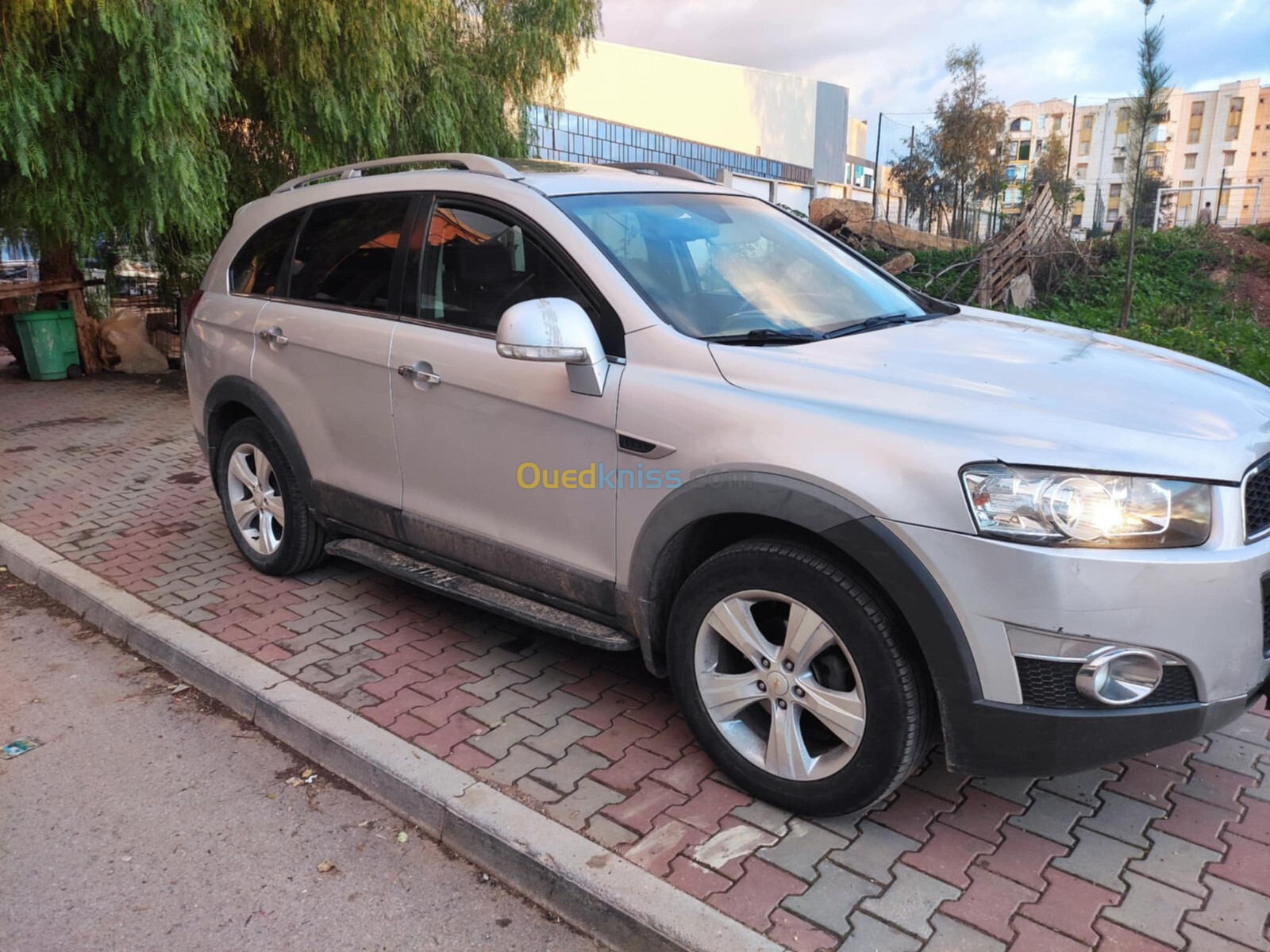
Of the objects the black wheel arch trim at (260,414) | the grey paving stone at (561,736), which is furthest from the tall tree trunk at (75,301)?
the grey paving stone at (561,736)

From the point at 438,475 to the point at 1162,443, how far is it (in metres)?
2.45

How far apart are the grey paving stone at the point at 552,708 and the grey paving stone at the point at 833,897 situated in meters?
1.17

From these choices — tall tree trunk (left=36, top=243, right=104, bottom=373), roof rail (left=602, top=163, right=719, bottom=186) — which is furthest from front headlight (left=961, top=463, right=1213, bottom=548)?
tall tree trunk (left=36, top=243, right=104, bottom=373)

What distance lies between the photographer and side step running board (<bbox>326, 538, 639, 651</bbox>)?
10.8 ft

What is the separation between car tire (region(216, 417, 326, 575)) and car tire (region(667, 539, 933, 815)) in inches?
90.6

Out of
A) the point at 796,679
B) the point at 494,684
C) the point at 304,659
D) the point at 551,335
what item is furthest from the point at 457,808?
the point at 551,335

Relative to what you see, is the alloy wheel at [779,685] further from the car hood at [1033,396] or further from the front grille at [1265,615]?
the front grille at [1265,615]

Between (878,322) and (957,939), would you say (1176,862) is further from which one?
(878,322)

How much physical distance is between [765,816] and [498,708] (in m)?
1.12

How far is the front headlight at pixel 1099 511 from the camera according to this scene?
2.37 meters

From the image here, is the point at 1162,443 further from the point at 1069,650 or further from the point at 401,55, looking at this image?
the point at 401,55

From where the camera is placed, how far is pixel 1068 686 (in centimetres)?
241

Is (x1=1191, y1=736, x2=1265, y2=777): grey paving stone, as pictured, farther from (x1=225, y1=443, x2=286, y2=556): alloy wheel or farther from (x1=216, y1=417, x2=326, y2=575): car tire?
(x1=225, y1=443, x2=286, y2=556): alloy wheel

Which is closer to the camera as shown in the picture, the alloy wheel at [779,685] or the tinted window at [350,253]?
the alloy wheel at [779,685]
